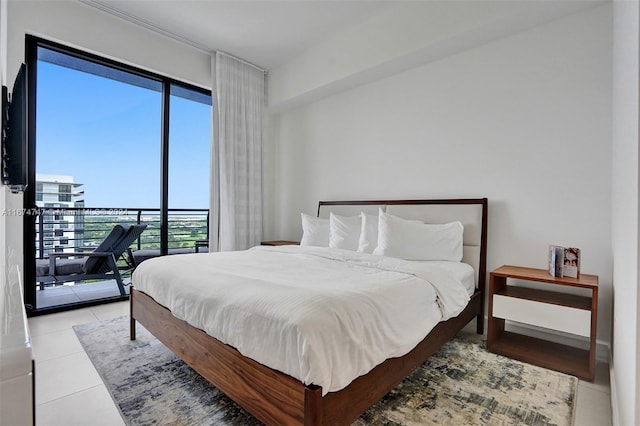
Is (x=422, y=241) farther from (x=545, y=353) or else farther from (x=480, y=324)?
(x=545, y=353)

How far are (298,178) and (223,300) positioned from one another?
3.06 meters

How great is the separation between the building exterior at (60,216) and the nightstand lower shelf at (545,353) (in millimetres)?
4491

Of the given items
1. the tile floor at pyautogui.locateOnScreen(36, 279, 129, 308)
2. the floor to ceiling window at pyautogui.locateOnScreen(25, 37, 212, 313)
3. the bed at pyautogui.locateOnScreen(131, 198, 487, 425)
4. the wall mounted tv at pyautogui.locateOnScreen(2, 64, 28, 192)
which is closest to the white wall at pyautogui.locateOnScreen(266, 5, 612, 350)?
the bed at pyautogui.locateOnScreen(131, 198, 487, 425)

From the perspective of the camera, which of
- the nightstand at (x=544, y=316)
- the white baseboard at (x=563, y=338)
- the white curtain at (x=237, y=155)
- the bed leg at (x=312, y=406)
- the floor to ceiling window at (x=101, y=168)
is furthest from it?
the white curtain at (x=237, y=155)

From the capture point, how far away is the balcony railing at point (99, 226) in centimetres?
351

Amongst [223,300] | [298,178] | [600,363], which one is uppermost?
[298,178]

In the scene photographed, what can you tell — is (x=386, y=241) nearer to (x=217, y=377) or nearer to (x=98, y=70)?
(x=217, y=377)

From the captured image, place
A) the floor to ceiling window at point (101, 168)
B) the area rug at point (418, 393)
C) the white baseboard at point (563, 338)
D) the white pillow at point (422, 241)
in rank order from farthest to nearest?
the floor to ceiling window at point (101, 168) → the white pillow at point (422, 241) → the white baseboard at point (563, 338) → the area rug at point (418, 393)

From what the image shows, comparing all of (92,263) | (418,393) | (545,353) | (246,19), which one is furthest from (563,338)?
(92,263)

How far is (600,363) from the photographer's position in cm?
214

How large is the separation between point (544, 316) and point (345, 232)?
1790mm

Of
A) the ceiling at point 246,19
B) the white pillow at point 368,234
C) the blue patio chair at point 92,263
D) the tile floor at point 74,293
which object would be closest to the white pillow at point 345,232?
the white pillow at point 368,234

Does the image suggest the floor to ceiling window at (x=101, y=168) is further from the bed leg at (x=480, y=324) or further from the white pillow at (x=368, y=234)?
the bed leg at (x=480, y=324)

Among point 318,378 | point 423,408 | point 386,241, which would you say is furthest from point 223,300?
point 386,241
